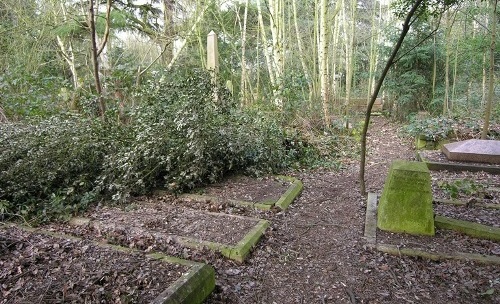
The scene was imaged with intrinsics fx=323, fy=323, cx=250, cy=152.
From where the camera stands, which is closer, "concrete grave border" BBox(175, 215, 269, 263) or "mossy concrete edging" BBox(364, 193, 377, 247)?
"concrete grave border" BBox(175, 215, 269, 263)

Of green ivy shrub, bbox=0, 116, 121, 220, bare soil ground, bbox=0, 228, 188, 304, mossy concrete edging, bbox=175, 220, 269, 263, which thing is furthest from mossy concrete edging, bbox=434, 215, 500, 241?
green ivy shrub, bbox=0, 116, 121, 220

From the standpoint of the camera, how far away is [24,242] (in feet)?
9.11

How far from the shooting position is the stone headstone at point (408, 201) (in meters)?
3.17

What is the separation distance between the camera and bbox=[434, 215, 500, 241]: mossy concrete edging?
314 cm

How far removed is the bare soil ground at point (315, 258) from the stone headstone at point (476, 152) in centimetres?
188

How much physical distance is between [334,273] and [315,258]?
271mm

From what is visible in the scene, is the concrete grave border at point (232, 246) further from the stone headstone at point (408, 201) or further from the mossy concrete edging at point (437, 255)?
the stone headstone at point (408, 201)

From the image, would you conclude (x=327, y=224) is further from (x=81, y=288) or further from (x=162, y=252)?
(x=81, y=288)

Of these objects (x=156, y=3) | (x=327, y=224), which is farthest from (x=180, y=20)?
(x=327, y=224)

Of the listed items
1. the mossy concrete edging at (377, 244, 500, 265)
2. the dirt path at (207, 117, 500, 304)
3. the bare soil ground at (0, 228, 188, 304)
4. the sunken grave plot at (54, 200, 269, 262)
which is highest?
the bare soil ground at (0, 228, 188, 304)

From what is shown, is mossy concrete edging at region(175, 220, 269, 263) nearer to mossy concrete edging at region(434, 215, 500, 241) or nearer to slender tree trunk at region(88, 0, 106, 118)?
mossy concrete edging at region(434, 215, 500, 241)

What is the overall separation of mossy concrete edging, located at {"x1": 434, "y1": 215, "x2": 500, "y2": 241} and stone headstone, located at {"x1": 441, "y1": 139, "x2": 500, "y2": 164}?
10.1 feet

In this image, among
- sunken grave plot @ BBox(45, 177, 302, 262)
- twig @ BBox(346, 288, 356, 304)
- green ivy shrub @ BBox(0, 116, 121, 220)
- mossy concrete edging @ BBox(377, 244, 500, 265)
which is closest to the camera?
twig @ BBox(346, 288, 356, 304)

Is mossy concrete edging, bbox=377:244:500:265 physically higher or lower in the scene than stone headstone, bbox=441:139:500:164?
lower
